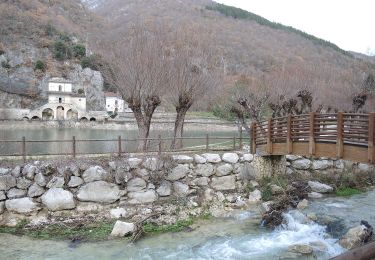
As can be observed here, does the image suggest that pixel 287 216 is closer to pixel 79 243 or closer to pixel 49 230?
pixel 79 243

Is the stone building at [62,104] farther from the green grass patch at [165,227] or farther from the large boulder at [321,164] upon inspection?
the green grass patch at [165,227]

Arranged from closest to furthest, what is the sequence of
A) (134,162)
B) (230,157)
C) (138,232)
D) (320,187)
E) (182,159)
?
(138,232)
(134,162)
(182,159)
(230,157)
(320,187)

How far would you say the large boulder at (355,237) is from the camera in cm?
1096

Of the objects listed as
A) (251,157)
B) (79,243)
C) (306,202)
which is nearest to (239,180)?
(251,157)

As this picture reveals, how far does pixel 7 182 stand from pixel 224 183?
8.84m

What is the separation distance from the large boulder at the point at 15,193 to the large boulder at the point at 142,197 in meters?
3.93

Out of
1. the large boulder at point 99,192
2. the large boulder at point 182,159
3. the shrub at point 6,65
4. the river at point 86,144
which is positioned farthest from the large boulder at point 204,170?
the shrub at point 6,65

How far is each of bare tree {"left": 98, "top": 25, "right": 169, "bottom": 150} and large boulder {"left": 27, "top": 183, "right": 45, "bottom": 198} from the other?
5533 millimetres

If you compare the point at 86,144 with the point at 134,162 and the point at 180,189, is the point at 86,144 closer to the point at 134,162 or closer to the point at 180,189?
the point at 134,162

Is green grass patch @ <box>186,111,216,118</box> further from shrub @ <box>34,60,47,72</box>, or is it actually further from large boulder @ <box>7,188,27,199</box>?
shrub @ <box>34,60,47,72</box>

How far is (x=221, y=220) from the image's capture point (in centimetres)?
1376

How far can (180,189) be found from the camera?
15.2 m

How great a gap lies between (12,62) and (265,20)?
89385mm

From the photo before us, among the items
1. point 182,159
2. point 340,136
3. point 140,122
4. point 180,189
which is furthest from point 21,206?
point 340,136
